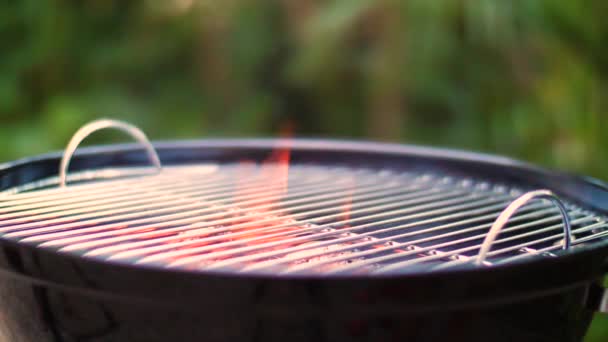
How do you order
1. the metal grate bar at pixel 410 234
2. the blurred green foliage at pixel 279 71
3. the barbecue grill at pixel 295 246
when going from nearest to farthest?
1. the barbecue grill at pixel 295 246
2. the metal grate bar at pixel 410 234
3. the blurred green foliage at pixel 279 71

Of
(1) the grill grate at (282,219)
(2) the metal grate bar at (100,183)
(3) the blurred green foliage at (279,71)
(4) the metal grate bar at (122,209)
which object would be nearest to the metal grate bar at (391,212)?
(1) the grill grate at (282,219)

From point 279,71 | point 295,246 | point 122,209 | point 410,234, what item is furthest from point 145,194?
point 279,71

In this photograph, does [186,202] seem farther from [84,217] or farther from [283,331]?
[283,331]

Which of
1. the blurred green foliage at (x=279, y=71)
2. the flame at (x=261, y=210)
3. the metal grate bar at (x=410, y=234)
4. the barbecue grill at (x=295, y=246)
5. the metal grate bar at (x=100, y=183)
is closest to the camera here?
the barbecue grill at (x=295, y=246)

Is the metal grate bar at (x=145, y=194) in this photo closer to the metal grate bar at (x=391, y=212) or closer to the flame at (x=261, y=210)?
the flame at (x=261, y=210)

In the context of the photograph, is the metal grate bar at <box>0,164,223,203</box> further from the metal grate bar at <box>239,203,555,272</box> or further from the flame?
the metal grate bar at <box>239,203,555,272</box>

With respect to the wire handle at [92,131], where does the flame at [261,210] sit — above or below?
below

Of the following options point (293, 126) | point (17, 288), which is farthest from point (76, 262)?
point (293, 126)

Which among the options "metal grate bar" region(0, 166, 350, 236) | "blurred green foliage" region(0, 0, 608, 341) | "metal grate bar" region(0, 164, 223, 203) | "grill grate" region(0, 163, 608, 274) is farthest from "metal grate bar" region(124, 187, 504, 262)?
"blurred green foliage" region(0, 0, 608, 341)
